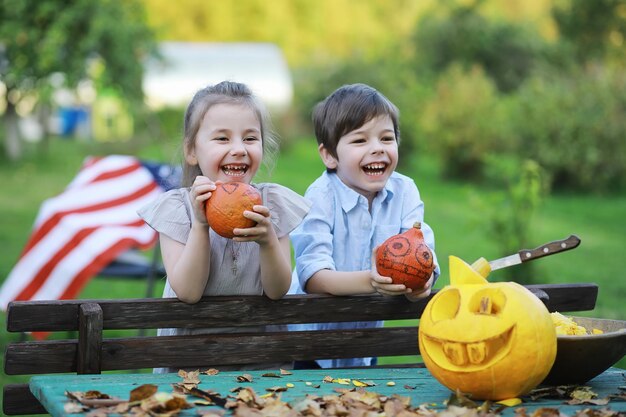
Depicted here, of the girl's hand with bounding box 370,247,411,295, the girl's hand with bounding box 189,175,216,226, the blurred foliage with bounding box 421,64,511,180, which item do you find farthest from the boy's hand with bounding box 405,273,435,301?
the blurred foliage with bounding box 421,64,511,180

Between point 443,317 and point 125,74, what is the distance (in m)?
15.3

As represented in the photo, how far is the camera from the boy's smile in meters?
3.89

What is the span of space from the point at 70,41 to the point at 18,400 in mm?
14356

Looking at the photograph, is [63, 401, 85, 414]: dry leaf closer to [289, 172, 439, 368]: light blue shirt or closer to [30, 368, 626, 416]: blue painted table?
[30, 368, 626, 416]: blue painted table

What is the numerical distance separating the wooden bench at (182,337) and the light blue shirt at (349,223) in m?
0.35

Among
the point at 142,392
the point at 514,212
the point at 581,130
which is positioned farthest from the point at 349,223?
the point at 581,130

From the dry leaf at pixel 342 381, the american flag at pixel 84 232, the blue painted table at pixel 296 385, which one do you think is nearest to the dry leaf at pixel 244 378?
the blue painted table at pixel 296 385

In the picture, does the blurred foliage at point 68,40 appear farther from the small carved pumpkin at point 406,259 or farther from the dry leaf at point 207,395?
the dry leaf at point 207,395

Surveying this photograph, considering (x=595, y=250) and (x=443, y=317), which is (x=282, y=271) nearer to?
(x=443, y=317)

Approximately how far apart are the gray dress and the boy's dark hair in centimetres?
42

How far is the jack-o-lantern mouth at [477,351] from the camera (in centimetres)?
296

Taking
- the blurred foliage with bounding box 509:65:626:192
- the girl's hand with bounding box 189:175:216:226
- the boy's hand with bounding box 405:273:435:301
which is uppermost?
the blurred foliage with bounding box 509:65:626:192

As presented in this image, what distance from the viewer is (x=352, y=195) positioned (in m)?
4.01

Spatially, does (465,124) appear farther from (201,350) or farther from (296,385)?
Answer: (296,385)
